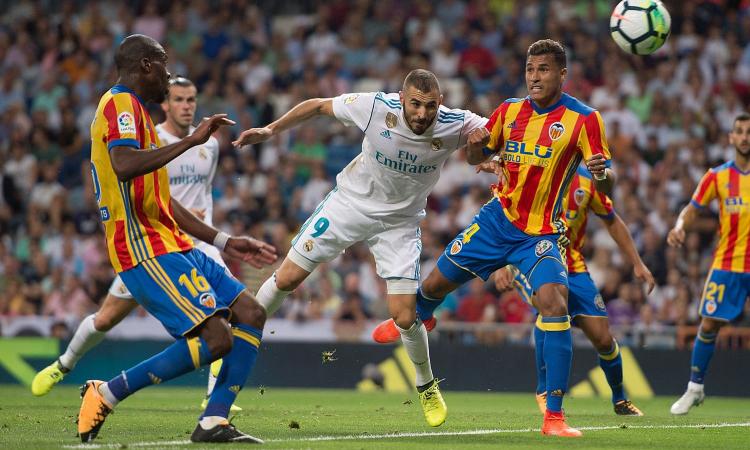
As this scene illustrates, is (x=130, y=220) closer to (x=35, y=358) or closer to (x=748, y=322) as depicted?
(x=35, y=358)

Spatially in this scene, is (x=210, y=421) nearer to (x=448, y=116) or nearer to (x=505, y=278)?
(x=448, y=116)

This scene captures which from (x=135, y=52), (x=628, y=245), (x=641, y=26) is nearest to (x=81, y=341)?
(x=135, y=52)

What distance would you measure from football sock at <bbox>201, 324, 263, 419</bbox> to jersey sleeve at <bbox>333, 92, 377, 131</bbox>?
2.47 metres

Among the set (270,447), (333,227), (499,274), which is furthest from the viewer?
(499,274)

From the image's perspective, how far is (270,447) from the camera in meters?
6.77

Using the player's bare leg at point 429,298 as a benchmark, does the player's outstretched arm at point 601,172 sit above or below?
above

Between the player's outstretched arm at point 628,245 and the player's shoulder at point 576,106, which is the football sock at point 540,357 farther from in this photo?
the player's shoulder at point 576,106

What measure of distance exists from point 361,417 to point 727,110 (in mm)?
10363

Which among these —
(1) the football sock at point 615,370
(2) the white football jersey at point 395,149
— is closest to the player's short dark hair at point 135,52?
(2) the white football jersey at point 395,149

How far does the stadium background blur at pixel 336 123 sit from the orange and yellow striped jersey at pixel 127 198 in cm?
695

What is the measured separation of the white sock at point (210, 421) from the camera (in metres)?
6.93

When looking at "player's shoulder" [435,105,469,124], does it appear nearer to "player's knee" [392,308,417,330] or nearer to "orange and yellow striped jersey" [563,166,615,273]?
"player's knee" [392,308,417,330]

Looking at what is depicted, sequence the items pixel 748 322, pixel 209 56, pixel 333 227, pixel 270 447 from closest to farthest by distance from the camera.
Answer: pixel 270 447 < pixel 333 227 < pixel 748 322 < pixel 209 56

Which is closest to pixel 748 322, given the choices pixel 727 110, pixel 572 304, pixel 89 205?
pixel 727 110
